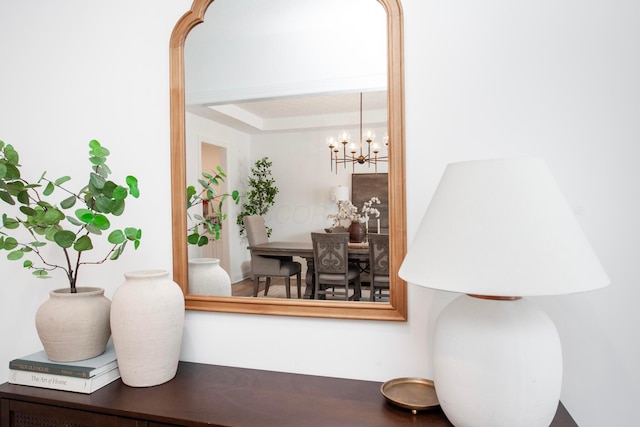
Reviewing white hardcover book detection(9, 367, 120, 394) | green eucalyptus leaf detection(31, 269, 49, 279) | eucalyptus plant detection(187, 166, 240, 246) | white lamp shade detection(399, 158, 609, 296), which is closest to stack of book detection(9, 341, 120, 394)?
white hardcover book detection(9, 367, 120, 394)

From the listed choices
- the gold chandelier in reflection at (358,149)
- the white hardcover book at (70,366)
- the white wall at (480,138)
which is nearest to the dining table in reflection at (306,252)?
the white wall at (480,138)

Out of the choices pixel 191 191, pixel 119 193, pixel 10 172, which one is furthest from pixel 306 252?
pixel 10 172

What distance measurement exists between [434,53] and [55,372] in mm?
1549

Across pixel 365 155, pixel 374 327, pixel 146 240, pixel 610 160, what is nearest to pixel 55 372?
pixel 146 240

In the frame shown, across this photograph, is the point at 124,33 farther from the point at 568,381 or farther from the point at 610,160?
the point at 568,381

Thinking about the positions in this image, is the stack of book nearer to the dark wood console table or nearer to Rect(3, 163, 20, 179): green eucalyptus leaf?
the dark wood console table

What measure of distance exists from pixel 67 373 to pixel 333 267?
89 centimetres

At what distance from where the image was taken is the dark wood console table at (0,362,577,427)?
1.02m

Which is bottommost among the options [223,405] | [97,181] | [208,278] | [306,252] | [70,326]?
[223,405]

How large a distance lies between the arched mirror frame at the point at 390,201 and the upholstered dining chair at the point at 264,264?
0.06 metres

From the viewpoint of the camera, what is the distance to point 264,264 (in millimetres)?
1384

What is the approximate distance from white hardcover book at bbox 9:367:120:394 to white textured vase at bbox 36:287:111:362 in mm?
59

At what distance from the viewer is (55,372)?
1.22 m

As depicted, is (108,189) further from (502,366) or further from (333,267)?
(502,366)
